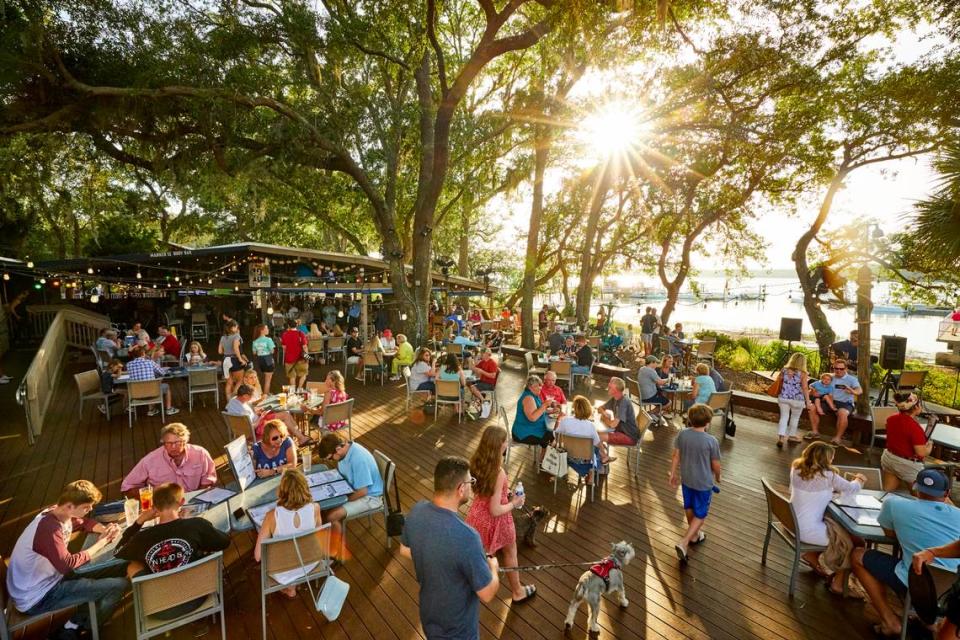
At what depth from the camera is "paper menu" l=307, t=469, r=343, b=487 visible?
3.94 meters

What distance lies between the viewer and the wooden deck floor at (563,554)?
3.20 metres

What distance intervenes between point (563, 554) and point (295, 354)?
21.7 feet

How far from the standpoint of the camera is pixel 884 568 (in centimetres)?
315

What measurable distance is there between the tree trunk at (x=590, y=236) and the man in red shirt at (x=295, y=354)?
9576 millimetres

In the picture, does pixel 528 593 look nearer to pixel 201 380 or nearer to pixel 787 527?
pixel 787 527

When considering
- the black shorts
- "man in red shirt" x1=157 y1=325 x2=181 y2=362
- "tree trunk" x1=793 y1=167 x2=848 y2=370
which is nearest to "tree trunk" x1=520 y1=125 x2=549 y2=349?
"tree trunk" x1=793 y1=167 x2=848 y2=370

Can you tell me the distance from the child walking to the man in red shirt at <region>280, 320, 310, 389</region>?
22.7 ft

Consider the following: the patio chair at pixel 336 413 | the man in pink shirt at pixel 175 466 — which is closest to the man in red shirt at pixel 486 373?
the patio chair at pixel 336 413

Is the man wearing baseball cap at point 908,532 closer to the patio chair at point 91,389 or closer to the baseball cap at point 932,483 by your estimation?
Result: the baseball cap at point 932,483

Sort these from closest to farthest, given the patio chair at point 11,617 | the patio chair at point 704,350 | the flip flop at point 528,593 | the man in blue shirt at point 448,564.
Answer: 1. the man in blue shirt at point 448,564
2. the patio chair at point 11,617
3. the flip flop at point 528,593
4. the patio chair at point 704,350

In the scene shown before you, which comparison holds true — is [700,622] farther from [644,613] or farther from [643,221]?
[643,221]

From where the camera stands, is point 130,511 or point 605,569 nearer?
point 605,569

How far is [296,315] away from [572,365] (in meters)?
11.7

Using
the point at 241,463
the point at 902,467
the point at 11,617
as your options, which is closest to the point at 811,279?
the point at 902,467
